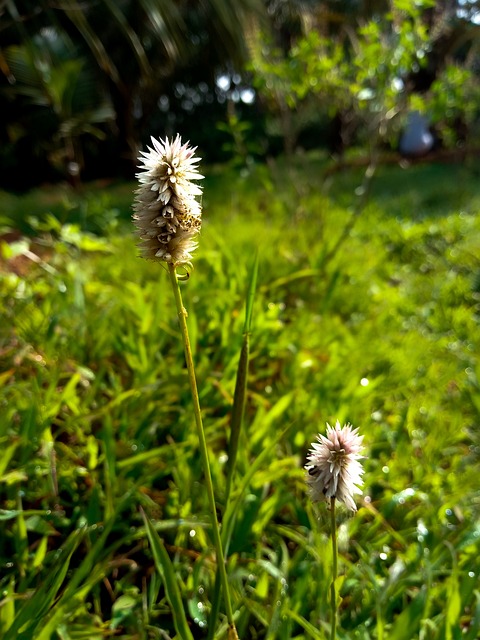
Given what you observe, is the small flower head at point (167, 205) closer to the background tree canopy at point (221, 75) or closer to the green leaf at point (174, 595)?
A: the green leaf at point (174, 595)

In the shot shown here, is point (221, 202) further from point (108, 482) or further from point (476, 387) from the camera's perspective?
point (108, 482)

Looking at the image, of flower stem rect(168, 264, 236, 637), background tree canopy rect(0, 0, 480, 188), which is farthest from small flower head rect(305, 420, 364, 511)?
background tree canopy rect(0, 0, 480, 188)

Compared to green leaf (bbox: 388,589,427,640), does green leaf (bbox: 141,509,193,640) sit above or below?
below

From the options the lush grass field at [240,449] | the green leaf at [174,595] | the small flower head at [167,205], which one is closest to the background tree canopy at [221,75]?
the lush grass field at [240,449]

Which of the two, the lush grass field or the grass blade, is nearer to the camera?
the grass blade

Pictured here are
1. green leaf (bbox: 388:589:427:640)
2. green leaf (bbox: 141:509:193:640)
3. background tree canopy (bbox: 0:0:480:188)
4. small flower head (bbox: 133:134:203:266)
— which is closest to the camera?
small flower head (bbox: 133:134:203:266)

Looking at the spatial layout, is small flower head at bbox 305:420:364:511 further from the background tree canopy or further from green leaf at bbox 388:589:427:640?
the background tree canopy

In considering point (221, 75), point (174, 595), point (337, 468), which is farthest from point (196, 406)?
point (221, 75)
